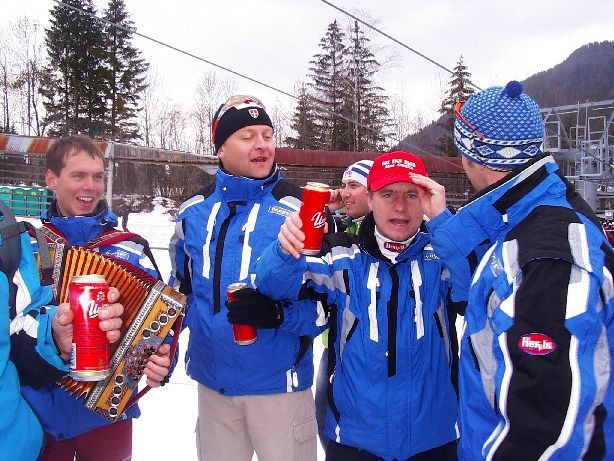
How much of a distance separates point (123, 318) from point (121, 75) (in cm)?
3596

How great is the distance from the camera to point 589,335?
1.22 meters

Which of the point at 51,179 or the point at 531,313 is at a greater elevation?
the point at 51,179

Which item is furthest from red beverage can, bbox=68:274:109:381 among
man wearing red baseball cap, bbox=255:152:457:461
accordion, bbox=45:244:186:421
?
man wearing red baseball cap, bbox=255:152:457:461

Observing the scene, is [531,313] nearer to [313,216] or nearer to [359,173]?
[313,216]

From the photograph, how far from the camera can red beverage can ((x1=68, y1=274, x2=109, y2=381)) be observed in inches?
67.4

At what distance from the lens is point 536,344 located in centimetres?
122

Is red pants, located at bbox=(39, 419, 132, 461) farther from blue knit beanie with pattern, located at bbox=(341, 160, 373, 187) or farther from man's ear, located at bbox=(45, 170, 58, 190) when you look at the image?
blue knit beanie with pattern, located at bbox=(341, 160, 373, 187)

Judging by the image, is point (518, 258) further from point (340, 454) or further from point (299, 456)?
point (299, 456)

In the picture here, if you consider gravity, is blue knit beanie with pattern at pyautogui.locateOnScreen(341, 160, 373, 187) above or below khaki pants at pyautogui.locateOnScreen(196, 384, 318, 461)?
above

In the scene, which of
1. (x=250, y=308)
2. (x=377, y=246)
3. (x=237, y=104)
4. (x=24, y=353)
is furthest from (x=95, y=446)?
(x=237, y=104)

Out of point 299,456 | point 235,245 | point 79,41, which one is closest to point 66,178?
point 235,245

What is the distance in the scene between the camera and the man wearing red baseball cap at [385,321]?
1.89 metres

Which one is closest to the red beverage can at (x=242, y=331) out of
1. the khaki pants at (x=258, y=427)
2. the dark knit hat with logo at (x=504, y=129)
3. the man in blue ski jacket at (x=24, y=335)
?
the khaki pants at (x=258, y=427)

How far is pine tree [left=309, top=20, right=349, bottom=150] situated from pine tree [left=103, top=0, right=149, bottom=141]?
1237 cm
